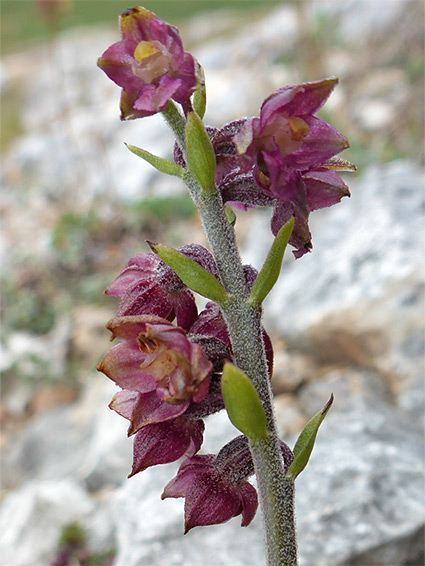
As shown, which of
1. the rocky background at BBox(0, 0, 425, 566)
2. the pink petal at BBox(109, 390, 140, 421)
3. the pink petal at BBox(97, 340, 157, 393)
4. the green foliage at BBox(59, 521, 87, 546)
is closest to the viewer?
the pink petal at BBox(97, 340, 157, 393)

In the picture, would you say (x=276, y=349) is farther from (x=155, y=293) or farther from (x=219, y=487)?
(x=155, y=293)

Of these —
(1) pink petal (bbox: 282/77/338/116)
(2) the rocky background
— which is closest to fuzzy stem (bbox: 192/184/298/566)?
(1) pink petal (bbox: 282/77/338/116)

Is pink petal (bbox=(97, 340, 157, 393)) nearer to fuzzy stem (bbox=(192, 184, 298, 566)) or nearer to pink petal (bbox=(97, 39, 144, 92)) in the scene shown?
fuzzy stem (bbox=(192, 184, 298, 566))

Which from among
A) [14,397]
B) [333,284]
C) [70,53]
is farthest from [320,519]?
[70,53]

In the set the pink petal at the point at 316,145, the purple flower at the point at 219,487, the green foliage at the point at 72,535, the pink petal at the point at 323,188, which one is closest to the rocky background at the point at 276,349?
the green foliage at the point at 72,535

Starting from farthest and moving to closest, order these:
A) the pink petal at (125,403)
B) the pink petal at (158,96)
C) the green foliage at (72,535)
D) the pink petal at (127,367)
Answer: the green foliage at (72,535) < the pink petal at (125,403) < the pink petal at (127,367) < the pink petal at (158,96)

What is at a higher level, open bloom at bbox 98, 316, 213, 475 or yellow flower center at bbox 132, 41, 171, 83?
yellow flower center at bbox 132, 41, 171, 83

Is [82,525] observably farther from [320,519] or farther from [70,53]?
[70,53]

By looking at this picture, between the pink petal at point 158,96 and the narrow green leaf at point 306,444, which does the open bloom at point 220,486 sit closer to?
the narrow green leaf at point 306,444
